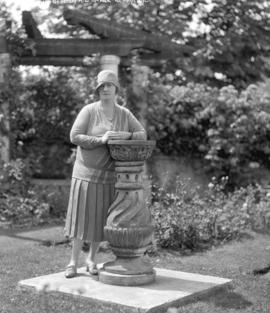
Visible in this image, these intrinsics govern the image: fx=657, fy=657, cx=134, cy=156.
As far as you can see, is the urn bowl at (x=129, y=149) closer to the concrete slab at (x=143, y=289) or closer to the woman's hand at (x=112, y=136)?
the woman's hand at (x=112, y=136)

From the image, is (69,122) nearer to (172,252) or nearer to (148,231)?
(172,252)

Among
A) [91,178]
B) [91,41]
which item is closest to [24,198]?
[91,41]

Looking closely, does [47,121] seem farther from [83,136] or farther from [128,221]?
[128,221]

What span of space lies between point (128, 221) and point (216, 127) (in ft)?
23.4

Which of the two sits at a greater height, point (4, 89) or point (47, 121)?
point (4, 89)

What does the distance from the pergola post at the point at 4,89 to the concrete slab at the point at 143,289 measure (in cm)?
541

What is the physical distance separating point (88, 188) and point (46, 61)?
663cm

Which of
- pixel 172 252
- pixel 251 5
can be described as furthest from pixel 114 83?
pixel 251 5

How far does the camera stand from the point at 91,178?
621cm

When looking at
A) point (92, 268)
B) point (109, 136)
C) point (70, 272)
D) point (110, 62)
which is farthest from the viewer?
point (110, 62)

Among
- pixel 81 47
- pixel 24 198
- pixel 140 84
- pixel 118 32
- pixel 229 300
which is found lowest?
pixel 24 198

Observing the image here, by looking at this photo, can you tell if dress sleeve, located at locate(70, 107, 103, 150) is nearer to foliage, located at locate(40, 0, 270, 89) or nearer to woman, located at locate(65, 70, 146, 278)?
woman, located at locate(65, 70, 146, 278)

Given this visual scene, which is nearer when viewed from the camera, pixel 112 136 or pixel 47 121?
pixel 112 136

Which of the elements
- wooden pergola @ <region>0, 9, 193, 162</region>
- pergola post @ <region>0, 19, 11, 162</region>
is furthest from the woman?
pergola post @ <region>0, 19, 11, 162</region>
